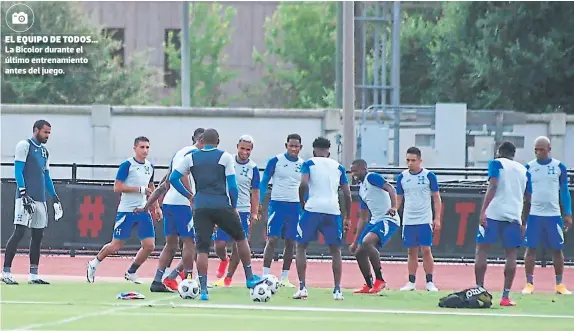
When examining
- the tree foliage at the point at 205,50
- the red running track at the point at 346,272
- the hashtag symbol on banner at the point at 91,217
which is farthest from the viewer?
the tree foliage at the point at 205,50

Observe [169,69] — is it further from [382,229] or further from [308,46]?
[382,229]

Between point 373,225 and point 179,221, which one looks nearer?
point 179,221

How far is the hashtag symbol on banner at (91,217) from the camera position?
23.0 meters

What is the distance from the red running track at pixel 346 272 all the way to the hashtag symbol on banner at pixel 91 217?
0.55m

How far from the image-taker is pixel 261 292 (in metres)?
14.5

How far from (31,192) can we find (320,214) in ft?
12.9

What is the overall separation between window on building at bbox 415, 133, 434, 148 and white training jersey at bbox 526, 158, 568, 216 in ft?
60.8

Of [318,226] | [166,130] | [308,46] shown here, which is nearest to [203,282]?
[318,226]

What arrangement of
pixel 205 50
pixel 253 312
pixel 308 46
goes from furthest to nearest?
→ 1. pixel 205 50
2. pixel 308 46
3. pixel 253 312

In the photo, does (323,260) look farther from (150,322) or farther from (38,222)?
(150,322)

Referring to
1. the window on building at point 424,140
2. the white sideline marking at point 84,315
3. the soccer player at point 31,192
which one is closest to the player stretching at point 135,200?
the soccer player at point 31,192

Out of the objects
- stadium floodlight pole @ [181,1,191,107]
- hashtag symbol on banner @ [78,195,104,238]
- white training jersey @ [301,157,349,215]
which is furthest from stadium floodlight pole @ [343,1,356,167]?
stadium floodlight pole @ [181,1,191,107]

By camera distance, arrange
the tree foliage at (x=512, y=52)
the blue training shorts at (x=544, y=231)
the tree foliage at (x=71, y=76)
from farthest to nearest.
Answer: the tree foliage at (x=71, y=76), the tree foliage at (x=512, y=52), the blue training shorts at (x=544, y=231)

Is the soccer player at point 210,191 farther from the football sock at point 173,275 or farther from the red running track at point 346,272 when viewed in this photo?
the red running track at point 346,272
